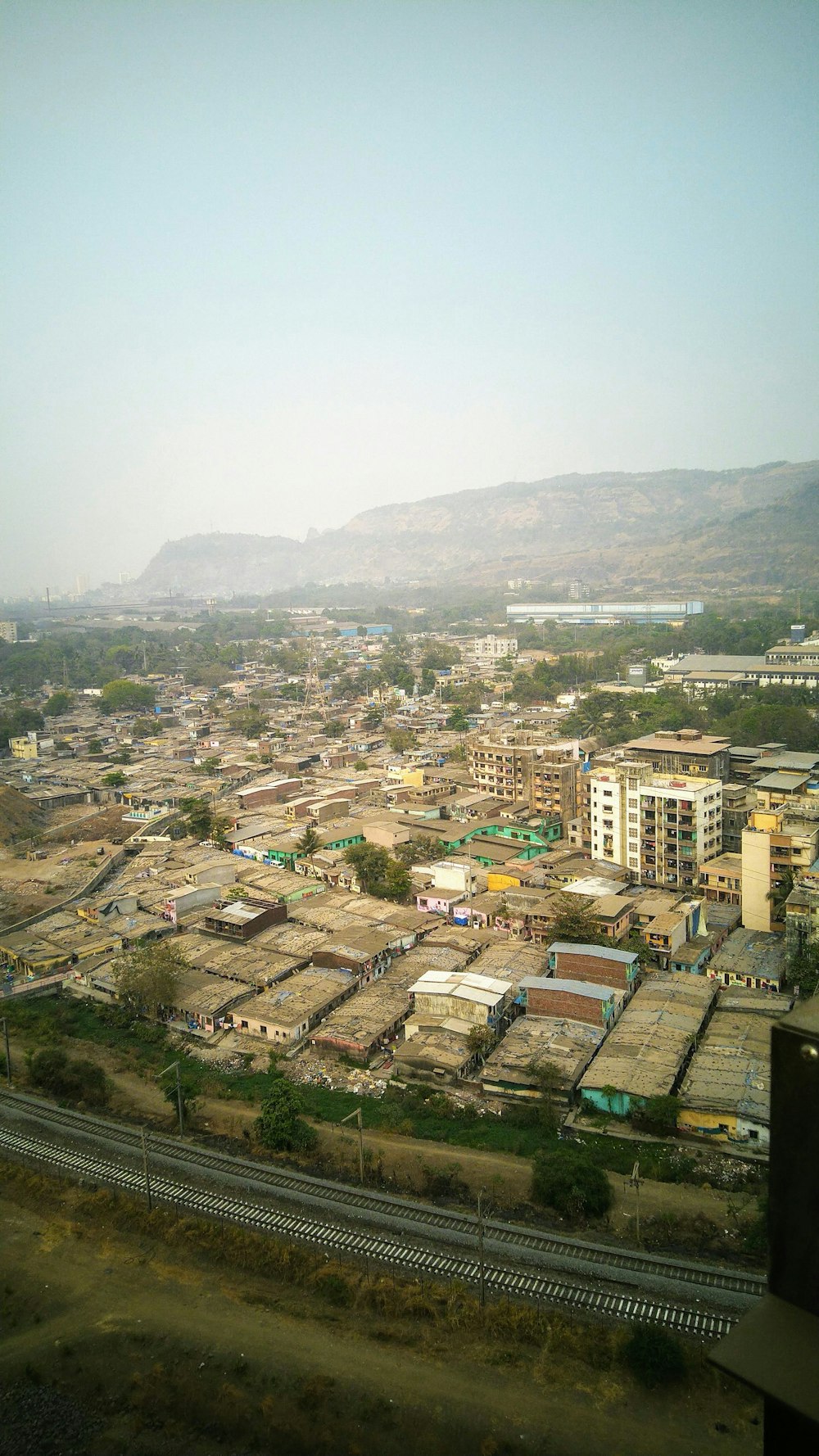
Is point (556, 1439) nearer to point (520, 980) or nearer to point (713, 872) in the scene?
point (520, 980)

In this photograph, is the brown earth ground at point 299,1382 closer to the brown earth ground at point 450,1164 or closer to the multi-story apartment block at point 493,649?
the brown earth ground at point 450,1164

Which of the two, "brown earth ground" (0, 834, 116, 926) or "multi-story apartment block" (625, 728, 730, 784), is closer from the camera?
"brown earth ground" (0, 834, 116, 926)

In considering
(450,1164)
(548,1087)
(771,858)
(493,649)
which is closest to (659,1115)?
(548,1087)

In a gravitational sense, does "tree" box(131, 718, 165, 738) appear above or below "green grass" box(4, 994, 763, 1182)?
above

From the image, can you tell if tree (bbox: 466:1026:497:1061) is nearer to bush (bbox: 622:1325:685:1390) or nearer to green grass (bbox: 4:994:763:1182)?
green grass (bbox: 4:994:763:1182)

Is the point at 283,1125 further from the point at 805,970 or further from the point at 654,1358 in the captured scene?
the point at 805,970

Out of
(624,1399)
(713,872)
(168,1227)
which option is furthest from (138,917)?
(624,1399)

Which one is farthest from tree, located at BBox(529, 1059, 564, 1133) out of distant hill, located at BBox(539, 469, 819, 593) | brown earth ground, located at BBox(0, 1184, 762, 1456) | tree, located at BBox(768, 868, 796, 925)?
distant hill, located at BBox(539, 469, 819, 593)
